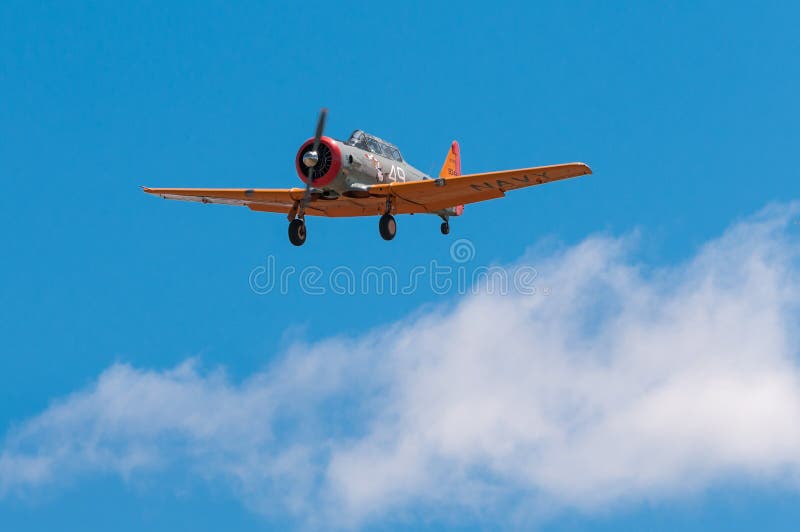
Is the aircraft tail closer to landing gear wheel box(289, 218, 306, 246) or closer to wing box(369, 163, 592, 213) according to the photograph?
wing box(369, 163, 592, 213)

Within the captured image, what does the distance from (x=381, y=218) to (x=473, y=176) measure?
2991mm

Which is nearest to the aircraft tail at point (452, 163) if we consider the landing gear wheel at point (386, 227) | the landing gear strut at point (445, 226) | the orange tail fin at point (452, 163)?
the orange tail fin at point (452, 163)

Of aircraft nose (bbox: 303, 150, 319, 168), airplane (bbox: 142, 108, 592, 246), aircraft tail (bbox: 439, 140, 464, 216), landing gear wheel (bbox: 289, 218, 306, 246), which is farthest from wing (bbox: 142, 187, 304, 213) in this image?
aircraft tail (bbox: 439, 140, 464, 216)

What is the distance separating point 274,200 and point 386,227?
3.75m

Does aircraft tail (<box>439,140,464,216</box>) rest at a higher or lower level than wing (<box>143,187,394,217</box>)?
higher

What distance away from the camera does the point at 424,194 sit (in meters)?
33.8

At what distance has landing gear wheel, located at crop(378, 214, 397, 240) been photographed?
33.4m

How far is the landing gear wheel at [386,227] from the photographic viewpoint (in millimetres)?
33375

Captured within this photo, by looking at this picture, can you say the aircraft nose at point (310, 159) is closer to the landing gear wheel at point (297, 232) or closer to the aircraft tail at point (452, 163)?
the landing gear wheel at point (297, 232)

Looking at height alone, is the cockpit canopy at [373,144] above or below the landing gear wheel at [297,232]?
above

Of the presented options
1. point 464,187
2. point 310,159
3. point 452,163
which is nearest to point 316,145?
point 310,159

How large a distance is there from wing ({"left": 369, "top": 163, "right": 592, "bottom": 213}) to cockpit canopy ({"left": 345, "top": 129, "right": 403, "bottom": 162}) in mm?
1285

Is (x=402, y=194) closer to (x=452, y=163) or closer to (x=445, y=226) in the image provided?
(x=445, y=226)

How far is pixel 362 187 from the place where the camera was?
32.9 metres
